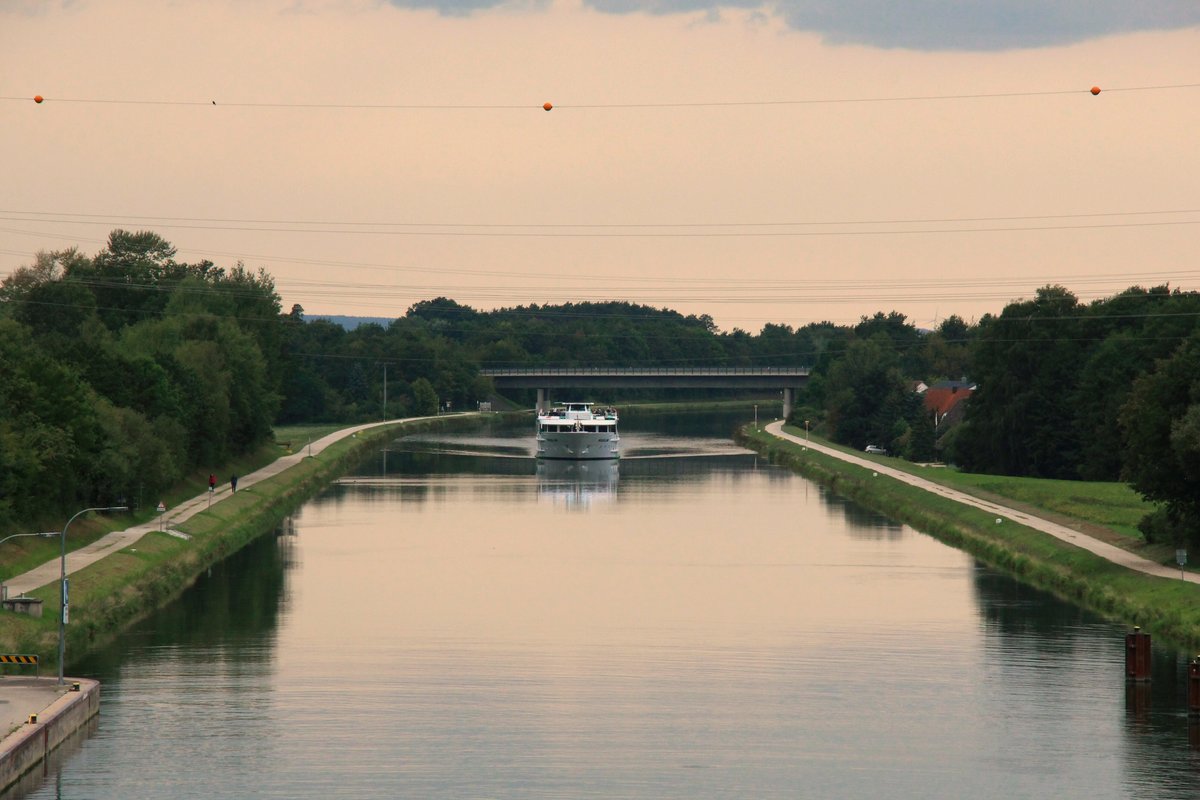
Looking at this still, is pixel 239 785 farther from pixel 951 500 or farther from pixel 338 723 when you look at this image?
pixel 951 500

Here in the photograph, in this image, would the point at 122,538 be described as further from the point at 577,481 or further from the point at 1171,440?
the point at 577,481

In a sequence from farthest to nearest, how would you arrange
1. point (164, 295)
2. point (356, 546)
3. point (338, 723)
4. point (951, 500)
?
point (164, 295), point (951, 500), point (356, 546), point (338, 723)

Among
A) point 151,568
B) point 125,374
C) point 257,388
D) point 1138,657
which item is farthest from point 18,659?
point 257,388

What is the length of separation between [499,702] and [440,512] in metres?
51.6

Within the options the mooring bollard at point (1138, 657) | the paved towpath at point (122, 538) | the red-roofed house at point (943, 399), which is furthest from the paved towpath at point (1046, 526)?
the paved towpath at point (122, 538)

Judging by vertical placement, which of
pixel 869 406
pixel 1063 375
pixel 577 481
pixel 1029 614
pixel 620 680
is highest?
pixel 1063 375

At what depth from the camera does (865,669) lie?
5034 centimetres

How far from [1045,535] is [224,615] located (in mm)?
35695

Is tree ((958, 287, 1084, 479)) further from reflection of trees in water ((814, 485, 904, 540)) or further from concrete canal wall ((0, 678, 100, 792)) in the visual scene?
concrete canal wall ((0, 678, 100, 792))

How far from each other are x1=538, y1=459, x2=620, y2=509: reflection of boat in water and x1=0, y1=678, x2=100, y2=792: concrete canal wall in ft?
199

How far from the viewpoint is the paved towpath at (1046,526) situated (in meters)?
63.7

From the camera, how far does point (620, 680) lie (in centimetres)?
4819

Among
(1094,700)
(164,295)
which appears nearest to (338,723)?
(1094,700)

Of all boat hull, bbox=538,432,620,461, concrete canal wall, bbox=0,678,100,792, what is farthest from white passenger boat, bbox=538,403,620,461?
concrete canal wall, bbox=0,678,100,792
